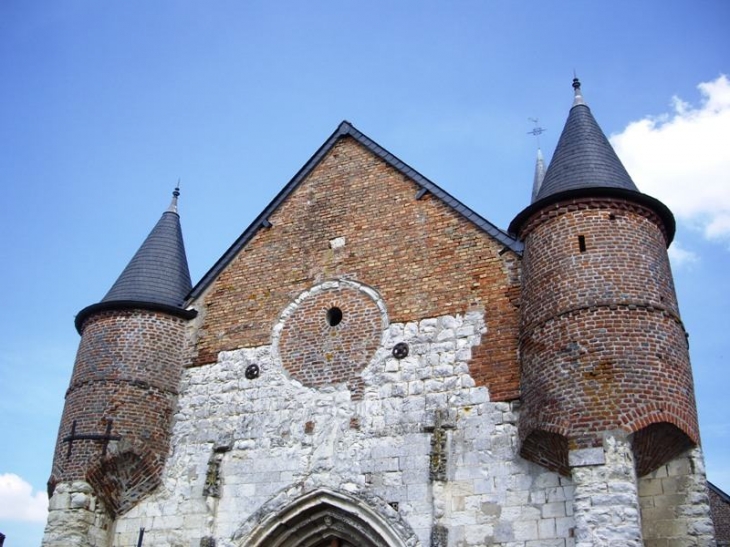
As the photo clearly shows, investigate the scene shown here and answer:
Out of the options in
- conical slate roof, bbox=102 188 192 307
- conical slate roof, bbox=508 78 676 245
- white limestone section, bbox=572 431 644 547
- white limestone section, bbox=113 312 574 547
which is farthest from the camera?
conical slate roof, bbox=102 188 192 307

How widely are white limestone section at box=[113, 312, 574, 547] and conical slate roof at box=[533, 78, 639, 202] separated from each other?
2263mm

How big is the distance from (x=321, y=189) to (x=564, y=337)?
572 centimetres

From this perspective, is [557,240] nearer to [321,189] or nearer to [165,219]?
[321,189]

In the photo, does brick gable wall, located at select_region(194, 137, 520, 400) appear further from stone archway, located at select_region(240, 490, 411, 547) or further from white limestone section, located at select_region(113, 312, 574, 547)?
stone archway, located at select_region(240, 490, 411, 547)

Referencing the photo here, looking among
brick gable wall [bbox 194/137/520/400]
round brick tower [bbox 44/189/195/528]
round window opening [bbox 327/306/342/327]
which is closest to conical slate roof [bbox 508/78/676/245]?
brick gable wall [bbox 194/137/520/400]

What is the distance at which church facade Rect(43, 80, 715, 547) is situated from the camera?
9.76 metres

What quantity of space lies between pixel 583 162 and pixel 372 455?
514cm

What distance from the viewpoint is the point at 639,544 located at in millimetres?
8773

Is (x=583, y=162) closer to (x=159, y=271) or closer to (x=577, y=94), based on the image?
(x=577, y=94)

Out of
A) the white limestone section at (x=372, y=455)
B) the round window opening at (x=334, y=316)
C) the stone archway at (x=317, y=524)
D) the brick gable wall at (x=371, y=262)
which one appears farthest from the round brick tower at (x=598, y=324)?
the round window opening at (x=334, y=316)

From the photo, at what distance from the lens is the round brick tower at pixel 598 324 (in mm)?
9594

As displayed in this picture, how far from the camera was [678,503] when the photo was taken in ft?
31.2

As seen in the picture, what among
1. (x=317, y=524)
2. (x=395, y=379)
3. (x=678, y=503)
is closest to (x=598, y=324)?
(x=678, y=503)

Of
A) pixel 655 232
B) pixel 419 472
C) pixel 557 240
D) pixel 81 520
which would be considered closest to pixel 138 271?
pixel 81 520
